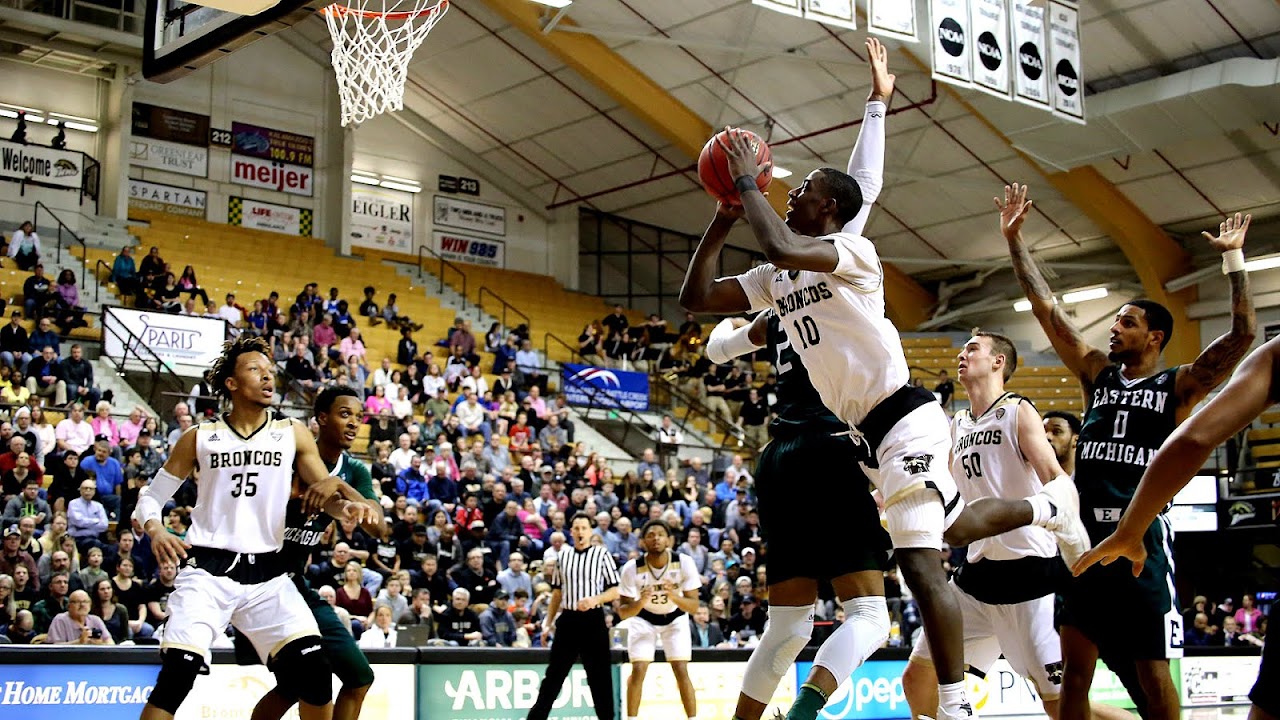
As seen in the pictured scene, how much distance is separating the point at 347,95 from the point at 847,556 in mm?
11060

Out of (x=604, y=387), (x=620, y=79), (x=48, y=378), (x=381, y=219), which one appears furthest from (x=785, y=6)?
(x=381, y=219)

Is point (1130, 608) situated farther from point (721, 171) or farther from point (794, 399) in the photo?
point (721, 171)

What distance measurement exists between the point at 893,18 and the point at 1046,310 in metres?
9.80

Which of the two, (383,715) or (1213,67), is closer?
(383,715)

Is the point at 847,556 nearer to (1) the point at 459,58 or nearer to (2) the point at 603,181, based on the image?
(1) the point at 459,58

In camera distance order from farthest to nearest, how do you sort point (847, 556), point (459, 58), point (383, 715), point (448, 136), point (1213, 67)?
1. point (448, 136)
2. point (459, 58)
3. point (1213, 67)
4. point (383, 715)
5. point (847, 556)

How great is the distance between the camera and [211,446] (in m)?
6.27

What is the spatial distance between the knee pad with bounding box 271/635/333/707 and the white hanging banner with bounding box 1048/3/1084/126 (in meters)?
14.0

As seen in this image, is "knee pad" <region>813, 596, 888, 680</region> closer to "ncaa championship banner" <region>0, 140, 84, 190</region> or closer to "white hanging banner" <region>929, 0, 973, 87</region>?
"white hanging banner" <region>929, 0, 973, 87</region>

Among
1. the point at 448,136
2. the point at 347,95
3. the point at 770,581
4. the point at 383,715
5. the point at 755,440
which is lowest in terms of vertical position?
the point at 383,715

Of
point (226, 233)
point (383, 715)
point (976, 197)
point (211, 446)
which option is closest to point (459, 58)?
point (226, 233)

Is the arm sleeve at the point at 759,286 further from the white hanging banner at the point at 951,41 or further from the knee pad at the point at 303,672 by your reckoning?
the white hanging banner at the point at 951,41

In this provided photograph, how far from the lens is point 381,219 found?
2912 centimetres

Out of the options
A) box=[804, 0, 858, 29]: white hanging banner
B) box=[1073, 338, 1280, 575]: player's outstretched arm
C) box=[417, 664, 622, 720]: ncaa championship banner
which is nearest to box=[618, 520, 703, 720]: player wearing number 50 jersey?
box=[417, 664, 622, 720]: ncaa championship banner
